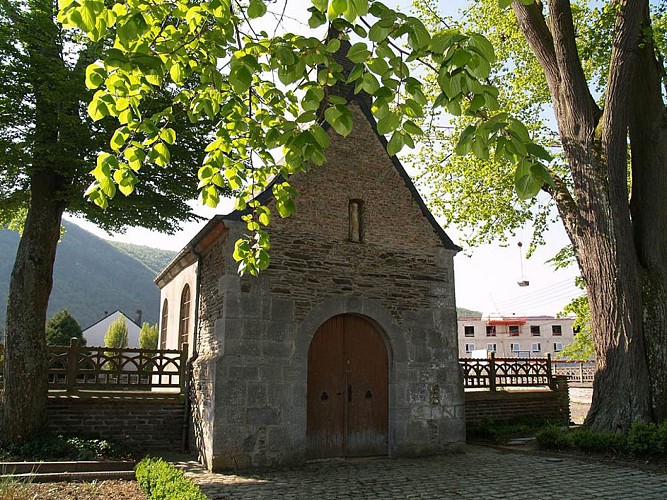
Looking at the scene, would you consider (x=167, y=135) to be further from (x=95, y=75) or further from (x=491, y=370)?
(x=491, y=370)

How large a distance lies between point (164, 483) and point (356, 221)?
6.59m

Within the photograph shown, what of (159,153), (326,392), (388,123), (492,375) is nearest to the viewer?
(388,123)

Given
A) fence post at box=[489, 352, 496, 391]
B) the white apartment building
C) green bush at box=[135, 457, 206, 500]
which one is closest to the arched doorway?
green bush at box=[135, 457, 206, 500]

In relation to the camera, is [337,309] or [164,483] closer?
[164,483]

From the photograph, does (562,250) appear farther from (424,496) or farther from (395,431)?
(424,496)

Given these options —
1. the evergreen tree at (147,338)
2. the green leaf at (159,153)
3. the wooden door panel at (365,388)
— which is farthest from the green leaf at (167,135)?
the evergreen tree at (147,338)

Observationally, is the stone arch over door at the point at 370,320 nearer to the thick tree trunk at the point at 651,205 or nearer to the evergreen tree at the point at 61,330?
the thick tree trunk at the point at 651,205

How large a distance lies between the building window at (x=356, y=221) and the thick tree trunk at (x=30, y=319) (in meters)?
6.39

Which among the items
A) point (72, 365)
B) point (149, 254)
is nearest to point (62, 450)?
point (72, 365)

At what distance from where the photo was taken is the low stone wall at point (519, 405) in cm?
1464

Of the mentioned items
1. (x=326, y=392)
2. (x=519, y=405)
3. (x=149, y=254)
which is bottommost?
(x=519, y=405)

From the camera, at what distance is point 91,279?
111875 millimetres

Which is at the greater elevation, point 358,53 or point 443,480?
point 358,53

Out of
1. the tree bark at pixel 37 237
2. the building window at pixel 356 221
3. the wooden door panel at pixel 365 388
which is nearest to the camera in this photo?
the tree bark at pixel 37 237
